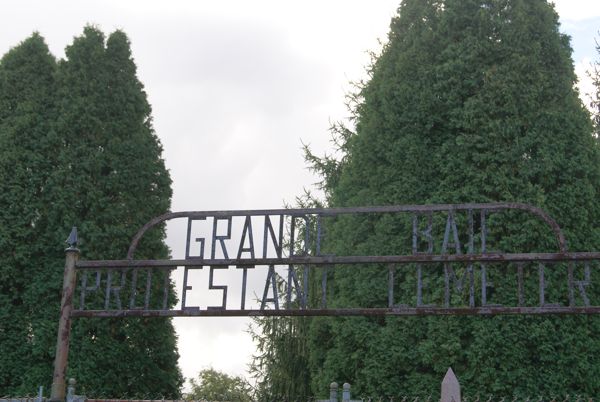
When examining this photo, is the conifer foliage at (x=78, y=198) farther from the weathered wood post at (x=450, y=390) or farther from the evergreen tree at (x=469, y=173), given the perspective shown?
the weathered wood post at (x=450, y=390)

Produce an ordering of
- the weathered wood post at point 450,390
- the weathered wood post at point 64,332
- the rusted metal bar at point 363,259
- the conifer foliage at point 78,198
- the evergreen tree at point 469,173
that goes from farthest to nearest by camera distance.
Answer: the conifer foliage at point 78,198
the evergreen tree at point 469,173
the weathered wood post at point 64,332
the rusted metal bar at point 363,259
the weathered wood post at point 450,390

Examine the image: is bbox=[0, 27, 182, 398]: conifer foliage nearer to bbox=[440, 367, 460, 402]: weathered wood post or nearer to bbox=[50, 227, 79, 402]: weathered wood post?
bbox=[50, 227, 79, 402]: weathered wood post

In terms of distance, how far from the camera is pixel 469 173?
15.7 meters

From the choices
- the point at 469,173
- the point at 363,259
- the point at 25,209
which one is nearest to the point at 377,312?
the point at 363,259

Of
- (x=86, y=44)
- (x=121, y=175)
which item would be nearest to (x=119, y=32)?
(x=86, y=44)

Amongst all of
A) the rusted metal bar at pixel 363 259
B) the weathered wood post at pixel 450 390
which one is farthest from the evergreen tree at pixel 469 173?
the weathered wood post at pixel 450 390

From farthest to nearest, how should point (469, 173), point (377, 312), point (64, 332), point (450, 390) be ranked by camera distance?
point (469, 173) < point (64, 332) < point (377, 312) < point (450, 390)

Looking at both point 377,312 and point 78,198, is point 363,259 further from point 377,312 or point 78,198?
point 78,198

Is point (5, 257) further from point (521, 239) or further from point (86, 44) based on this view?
point (521, 239)

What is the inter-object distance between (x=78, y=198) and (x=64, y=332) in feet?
27.9

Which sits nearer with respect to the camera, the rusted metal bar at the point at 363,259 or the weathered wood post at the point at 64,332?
the rusted metal bar at the point at 363,259

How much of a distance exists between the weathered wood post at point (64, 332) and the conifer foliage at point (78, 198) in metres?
6.93

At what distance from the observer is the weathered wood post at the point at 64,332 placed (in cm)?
1016

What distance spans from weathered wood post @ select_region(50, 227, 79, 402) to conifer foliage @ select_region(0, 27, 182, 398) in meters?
6.93
